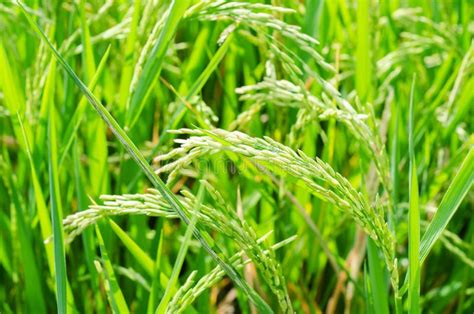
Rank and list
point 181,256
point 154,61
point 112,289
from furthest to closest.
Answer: point 154,61 → point 112,289 → point 181,256

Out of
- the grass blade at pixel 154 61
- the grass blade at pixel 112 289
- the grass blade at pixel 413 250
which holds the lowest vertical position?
the grass blade at pixel 112 289

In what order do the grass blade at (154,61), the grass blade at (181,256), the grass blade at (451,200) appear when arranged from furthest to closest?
the grass blade at (154,61), the grass blade at (451,200), the grass blade at (181,256)

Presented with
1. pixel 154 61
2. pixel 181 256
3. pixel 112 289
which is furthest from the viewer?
pixel 154 61

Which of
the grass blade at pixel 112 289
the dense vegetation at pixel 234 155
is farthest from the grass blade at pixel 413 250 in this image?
the grass blade at pixel 112 289

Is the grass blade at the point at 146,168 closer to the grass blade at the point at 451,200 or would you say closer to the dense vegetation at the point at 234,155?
the dense vegetation at the point at 234,155

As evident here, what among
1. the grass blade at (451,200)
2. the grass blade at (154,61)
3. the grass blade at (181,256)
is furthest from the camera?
the grass blade at (154,61)

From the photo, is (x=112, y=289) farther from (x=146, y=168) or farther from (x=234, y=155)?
(x=234, y=155)

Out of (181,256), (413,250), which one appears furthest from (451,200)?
(181,256)

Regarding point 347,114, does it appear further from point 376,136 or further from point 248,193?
A: point 248,193

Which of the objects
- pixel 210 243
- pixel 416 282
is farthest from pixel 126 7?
pixel 416 282
